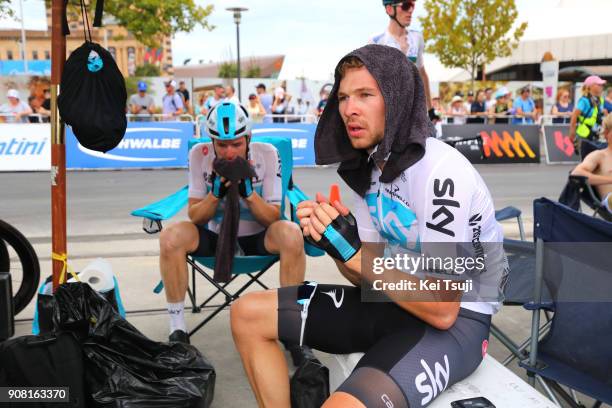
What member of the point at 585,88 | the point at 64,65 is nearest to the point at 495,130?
the point at 585,88

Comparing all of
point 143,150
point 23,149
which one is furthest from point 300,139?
point 23,149

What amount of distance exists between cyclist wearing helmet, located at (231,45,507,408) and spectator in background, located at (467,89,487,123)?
15895 mm

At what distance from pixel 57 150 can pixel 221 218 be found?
1.18 m

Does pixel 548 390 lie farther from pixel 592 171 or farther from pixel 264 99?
pixel 264 99

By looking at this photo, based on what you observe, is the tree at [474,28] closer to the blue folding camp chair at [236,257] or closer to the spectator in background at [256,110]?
the spectator in background at [256,110]

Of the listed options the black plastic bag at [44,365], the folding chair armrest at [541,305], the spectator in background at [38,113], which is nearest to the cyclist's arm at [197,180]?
the black plastic bag at [44,365]

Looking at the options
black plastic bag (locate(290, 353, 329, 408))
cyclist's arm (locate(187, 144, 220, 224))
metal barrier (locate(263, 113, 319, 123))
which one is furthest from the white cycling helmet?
metal barrier (locate(263, 113, 319, 123))

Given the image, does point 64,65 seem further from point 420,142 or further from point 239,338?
point 420,142

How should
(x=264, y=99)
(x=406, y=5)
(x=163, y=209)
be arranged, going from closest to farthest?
1. (x=163, y=209)
2. (x=406, y=5)
3. (x=264, y=99)

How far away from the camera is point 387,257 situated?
207cm

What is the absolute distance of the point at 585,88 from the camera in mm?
10078

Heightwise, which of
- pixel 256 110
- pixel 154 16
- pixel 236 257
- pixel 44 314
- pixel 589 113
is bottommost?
pixel 44 314

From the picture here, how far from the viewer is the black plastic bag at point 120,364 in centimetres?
247

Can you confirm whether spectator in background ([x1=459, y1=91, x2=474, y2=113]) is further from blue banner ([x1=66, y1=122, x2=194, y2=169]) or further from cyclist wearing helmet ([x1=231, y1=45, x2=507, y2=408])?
cyclist wearing helmet ([x1=231, y1=45, x2=507, y2=408])
